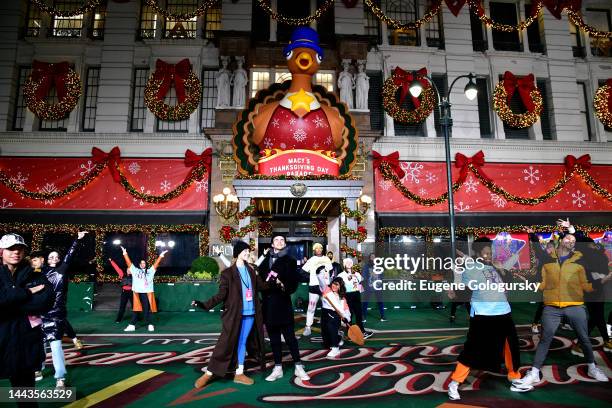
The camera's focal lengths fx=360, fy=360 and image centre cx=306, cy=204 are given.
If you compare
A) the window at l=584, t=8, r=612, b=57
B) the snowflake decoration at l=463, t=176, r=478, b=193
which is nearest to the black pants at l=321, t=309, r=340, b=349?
the snowflake decoration at l=463, t=176, r=478, b=193

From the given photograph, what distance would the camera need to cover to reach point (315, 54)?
47.4 ft

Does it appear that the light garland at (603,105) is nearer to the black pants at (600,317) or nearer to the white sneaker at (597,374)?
the black pants at (600,317)

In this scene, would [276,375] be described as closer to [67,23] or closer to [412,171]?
[412,171]

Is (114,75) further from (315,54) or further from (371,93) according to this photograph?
(371,93)

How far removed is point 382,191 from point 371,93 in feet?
16.6

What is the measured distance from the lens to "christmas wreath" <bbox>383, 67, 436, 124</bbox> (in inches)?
684

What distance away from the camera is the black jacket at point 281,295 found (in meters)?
5.91

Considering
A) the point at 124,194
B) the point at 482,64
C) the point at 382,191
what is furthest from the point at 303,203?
the point at 482,64

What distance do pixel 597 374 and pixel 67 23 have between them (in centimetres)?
2374

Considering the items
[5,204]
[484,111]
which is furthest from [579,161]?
[5,204]

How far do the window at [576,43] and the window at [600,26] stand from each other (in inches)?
26.5

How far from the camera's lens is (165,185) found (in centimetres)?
1662

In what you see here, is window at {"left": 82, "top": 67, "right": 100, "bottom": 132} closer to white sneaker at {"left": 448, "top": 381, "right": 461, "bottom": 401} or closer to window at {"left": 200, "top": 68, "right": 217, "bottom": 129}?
window at {"left": 200, "top": 68, "right": 217, "bottom": 129}

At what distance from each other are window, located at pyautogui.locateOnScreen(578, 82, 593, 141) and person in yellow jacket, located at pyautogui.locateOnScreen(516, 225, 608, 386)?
17042 millimetres
